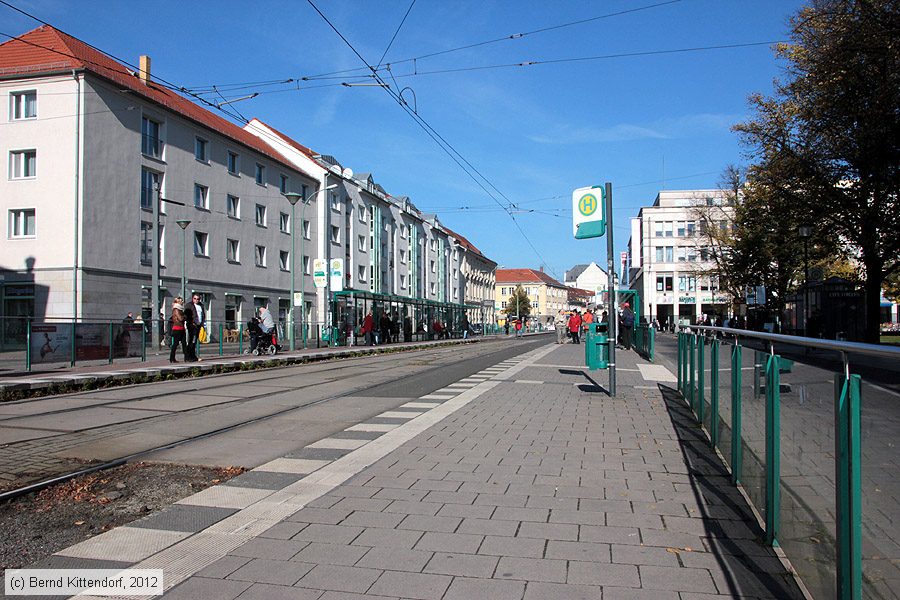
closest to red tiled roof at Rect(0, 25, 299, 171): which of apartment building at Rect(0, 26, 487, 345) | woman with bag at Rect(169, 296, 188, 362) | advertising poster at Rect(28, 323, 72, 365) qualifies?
apartment building at Rect(0, 26, 487, 345)

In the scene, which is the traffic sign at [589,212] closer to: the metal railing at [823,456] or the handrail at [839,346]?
the metal railing at [823,456]

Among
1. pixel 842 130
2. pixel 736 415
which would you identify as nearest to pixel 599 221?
pixel 736 415

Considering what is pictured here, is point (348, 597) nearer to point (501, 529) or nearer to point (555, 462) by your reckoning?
point (501, 529)

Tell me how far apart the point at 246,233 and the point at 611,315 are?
110 ft

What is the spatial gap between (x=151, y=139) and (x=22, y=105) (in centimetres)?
525

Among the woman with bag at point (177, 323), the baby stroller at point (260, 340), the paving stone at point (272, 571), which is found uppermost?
the woman with bag at point (177, 323)

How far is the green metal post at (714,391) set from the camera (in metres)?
6.22

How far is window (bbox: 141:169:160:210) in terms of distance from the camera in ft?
104

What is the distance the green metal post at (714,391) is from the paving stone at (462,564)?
3.31 m

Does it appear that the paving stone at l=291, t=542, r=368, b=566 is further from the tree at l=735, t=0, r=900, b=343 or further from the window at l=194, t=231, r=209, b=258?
the window at l=194, t=231, r=209, b=258

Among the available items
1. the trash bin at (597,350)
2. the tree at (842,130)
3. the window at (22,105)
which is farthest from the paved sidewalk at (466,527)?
the window at (22,105)

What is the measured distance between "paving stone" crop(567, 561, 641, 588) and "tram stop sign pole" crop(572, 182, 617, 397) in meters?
7.31

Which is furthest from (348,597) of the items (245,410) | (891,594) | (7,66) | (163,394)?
(7,66)

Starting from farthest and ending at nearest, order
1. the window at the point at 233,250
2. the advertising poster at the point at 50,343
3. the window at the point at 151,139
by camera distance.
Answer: the window at the point at 233,250 < the window at the point at 151,139 < the advertising poster at the point at 50,343
